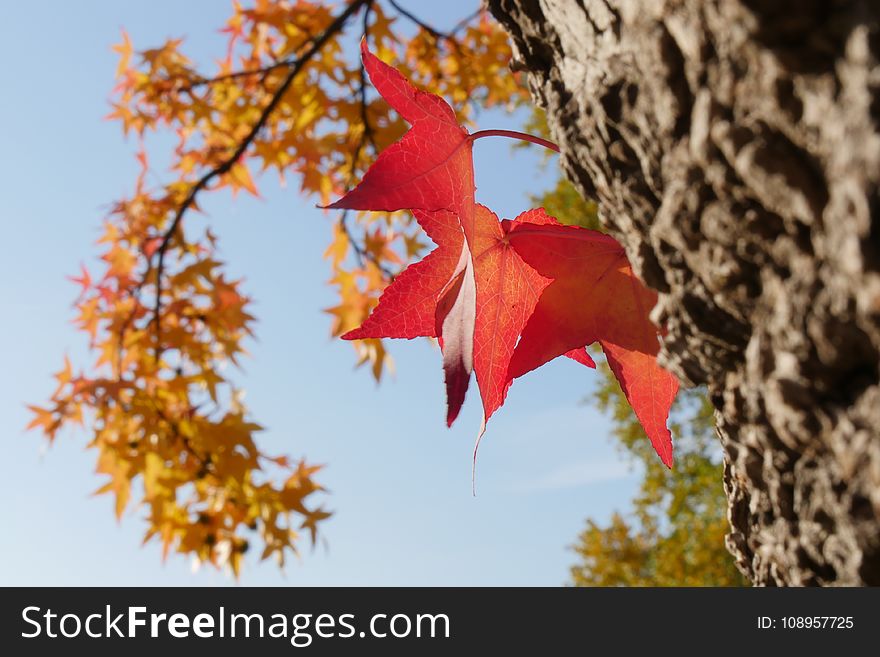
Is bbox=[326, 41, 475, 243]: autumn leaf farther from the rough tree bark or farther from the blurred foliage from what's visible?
the blurred foliage

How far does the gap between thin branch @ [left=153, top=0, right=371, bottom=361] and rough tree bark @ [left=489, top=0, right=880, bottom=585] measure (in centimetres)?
171

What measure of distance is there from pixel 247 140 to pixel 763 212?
1965 mm

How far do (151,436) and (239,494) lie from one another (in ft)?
0.89

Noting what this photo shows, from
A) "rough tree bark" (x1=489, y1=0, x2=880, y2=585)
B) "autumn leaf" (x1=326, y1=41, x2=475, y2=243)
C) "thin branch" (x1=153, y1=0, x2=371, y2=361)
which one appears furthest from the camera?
"thin branch" (x1=153, y1=0, x2=371, y2=361)

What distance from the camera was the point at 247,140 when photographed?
2.07m

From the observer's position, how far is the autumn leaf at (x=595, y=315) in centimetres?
42

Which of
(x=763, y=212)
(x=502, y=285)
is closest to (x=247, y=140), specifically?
(x=502, y=285)

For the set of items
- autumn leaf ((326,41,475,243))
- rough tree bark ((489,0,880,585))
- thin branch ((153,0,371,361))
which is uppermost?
thin branch ((153,0,371,361))

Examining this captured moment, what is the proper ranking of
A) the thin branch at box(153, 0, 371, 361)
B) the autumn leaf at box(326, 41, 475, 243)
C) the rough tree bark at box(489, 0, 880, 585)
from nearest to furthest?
the rough tree bark at box(489, 0, 880, 585) → the autumn leaf at box(326, 41, 475, 243) → the thin branch at box(153, 0, 371, 361)

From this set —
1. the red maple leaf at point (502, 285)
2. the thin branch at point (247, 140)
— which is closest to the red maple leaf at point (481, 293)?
the red maple leaf at point (502, 285)

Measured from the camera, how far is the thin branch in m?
1.94

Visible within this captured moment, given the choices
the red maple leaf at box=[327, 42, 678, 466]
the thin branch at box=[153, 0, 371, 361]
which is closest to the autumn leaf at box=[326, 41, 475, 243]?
the red maple leaf at box=[327, 42, 678, 466]

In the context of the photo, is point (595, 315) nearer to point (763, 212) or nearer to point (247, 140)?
point (763, 212)

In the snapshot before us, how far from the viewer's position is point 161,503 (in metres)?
2.03
